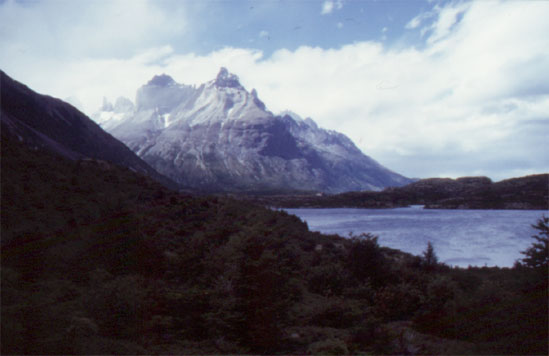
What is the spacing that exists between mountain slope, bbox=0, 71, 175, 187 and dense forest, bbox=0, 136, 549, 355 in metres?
41.5

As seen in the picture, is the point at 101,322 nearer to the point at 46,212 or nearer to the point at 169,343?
the point at 169,343

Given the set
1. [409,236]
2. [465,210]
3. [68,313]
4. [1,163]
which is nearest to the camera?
[68,313]

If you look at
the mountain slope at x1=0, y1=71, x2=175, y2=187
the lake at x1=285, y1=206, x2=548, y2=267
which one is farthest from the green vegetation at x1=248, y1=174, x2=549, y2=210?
the mountain slope at x1=0, y1=71, x2=175, y2=187

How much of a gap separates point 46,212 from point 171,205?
37.4 ft

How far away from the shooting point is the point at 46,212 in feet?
65.6

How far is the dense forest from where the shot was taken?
25.3ft

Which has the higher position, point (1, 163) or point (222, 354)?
point (1, 163)

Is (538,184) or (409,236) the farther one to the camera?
(538,184)

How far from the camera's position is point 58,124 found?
3000 inches

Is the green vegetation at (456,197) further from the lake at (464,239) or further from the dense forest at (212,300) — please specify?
the dense forest at (212,300)

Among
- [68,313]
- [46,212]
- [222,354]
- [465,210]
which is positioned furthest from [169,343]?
[465,210]

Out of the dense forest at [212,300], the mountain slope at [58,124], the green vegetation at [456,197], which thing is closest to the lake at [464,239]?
the dense forest at [212,300]

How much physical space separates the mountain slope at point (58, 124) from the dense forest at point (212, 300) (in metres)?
41.5

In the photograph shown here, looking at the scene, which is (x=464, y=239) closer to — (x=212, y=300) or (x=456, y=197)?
(x=212, y=300)
